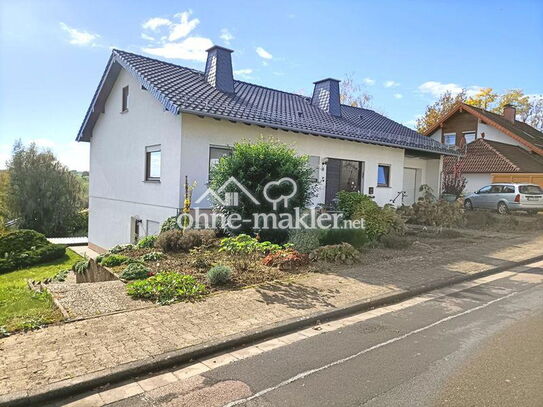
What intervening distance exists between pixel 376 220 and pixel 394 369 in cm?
714

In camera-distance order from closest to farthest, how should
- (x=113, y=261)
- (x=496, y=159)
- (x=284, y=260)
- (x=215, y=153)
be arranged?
(x=284, y=260) < (x=113, y=261) < (x=215, y=153) < (x=496, y=159)

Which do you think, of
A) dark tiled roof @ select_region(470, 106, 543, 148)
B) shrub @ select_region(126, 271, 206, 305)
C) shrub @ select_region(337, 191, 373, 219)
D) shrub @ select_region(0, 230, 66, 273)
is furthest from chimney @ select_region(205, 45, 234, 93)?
dark tiled roof @ select_region(470, 106, 543, 148)

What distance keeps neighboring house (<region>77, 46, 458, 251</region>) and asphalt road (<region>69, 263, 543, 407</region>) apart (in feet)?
18.6

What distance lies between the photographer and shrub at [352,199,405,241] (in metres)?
10.6

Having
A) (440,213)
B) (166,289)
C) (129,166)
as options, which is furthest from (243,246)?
(129,166)

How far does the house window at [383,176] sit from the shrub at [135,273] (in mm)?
11911

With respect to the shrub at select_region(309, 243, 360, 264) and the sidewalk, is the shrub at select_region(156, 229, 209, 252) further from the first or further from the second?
the sidewalk

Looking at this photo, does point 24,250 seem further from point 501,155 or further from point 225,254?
point 501,155

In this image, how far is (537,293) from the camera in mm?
6766

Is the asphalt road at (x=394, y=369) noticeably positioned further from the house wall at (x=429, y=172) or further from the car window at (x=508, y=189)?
the car window at (x=508, y=189)

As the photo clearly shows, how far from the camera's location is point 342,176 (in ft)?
50.6

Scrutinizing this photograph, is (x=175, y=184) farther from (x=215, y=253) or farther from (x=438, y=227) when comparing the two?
(x=438, y=227)

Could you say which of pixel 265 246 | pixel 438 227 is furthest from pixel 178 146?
pixel 438 227

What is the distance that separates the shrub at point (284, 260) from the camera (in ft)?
24.9
